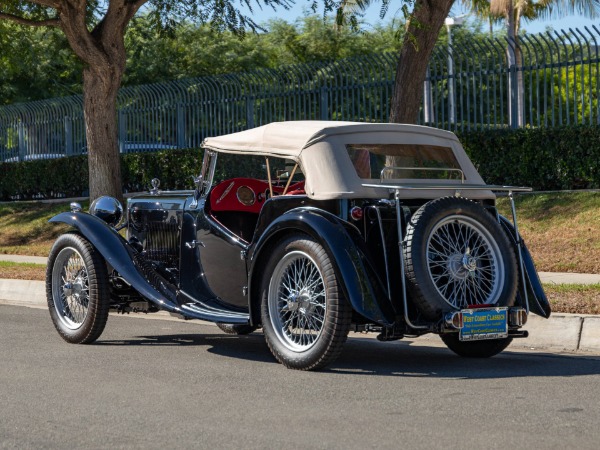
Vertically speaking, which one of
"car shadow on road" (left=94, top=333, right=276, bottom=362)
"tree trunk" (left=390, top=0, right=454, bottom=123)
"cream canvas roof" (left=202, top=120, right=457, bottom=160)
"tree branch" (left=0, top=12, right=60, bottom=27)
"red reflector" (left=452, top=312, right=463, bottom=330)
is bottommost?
"car shadow on road" (left=94, top=333, right=276, bottom=362)

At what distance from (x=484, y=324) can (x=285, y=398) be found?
1.46m

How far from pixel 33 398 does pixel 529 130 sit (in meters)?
11.5

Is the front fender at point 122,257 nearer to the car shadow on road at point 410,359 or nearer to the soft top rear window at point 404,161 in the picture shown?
the car shadow on road at point 410,359

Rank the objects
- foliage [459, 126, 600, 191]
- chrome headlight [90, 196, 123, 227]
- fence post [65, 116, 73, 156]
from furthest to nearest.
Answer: fence post [65, 116, 73, 156] < foliage [459, 126, 600, 191] < chrome headlight [90, 196, 123, 227]

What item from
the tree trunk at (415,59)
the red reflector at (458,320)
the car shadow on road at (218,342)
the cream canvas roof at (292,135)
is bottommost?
the car shadow on road at (218,342)

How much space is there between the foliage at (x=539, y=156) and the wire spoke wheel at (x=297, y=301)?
9.48m

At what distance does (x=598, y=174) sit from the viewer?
15.8 metres

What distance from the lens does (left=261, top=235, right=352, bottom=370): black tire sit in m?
6.96

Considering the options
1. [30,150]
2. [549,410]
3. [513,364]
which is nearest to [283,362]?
[513,364]

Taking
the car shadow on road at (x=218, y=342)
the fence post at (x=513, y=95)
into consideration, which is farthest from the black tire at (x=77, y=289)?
the fence post at (x=513, y=95)

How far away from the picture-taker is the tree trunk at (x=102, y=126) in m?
17.2

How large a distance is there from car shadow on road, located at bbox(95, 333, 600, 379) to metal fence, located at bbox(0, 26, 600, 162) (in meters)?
8.25

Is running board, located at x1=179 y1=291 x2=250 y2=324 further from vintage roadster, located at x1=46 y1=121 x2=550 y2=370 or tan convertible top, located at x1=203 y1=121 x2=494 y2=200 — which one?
tan convertible top, located at x1=203 y1=121 x2=494 y2=200

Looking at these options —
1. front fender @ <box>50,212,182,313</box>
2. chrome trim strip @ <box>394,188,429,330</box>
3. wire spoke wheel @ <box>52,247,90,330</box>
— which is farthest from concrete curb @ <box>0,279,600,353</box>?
wire spoke wheel @ <box>52,247,90,330</box>
